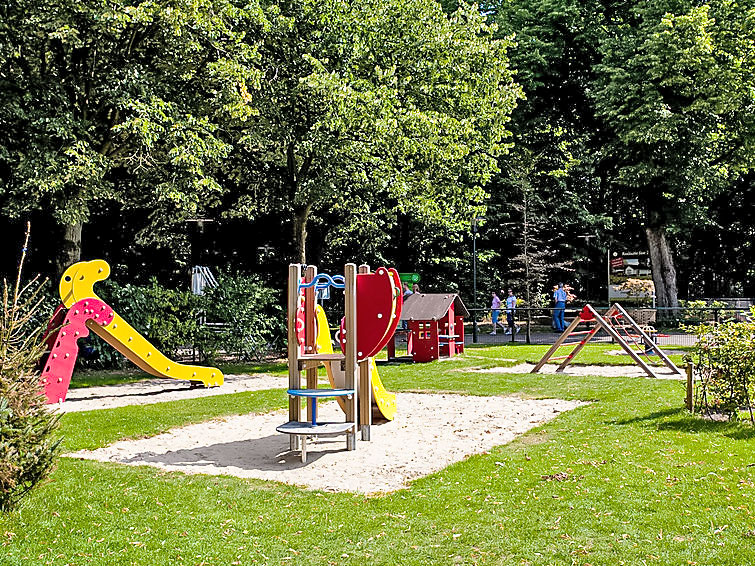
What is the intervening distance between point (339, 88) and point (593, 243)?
23876 mm

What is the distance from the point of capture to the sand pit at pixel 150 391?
12820mm

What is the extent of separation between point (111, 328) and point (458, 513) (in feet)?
28.1

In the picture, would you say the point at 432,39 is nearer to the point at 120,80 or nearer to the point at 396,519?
the point at 120,80

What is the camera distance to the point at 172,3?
50.4 feet

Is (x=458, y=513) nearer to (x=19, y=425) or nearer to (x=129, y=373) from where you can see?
(x=19, y=425)

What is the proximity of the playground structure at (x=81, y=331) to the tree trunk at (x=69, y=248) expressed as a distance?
13.1ft

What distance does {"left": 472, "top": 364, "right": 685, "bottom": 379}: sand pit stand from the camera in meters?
16.1

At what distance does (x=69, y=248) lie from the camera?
17.3 meters

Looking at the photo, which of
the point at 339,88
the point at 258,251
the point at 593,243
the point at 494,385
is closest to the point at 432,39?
the point at 339,88

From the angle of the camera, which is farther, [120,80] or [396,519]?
[120,80]

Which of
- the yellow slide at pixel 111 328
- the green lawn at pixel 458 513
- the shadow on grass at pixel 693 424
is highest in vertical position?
the yellow slide at pixel 111 328

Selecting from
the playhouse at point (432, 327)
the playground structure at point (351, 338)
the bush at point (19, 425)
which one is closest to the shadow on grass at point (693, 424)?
the playground structure at point (351, 338)

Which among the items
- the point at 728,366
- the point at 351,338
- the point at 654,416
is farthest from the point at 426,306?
the point at 351,338

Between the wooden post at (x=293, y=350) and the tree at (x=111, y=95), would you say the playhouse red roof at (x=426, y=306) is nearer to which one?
the tree at (x=111, y=95)
